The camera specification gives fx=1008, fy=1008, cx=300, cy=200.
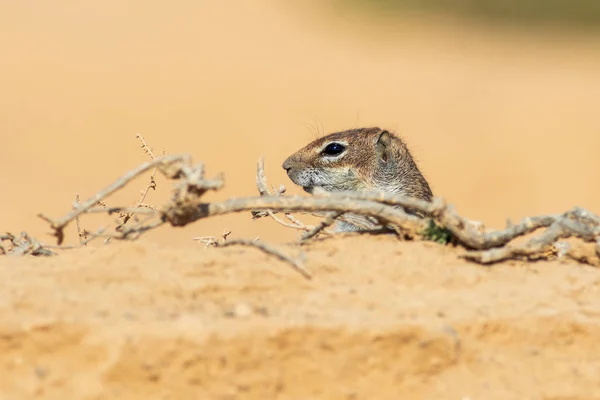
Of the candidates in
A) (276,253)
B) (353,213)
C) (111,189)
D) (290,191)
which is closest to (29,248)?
(111,189)

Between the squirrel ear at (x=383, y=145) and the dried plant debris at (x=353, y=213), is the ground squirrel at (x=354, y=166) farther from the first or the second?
the dried plant debris at (x=353, y=213)

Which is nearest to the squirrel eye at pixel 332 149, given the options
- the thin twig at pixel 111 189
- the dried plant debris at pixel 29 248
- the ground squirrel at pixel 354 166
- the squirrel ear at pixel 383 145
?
the ground squirrel at pixel 354 166

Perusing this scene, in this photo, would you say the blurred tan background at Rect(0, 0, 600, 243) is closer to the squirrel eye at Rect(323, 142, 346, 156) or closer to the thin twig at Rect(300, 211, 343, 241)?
the squirrel eye at Rect(323, 142, 346, 156)

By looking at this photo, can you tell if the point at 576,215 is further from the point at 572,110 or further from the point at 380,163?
the point at 572,110

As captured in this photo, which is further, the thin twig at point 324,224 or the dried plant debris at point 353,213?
the thin twig at point 324,224

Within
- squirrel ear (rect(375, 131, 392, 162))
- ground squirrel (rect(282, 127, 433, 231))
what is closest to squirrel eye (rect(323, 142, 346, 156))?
ground squirrel (rect(282, 127, 433, 231))

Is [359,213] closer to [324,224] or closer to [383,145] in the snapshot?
[324,224]
